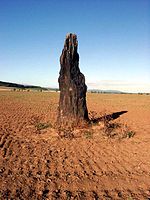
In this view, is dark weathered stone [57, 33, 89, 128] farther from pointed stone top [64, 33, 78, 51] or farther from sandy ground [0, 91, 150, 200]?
sandy ground [0, 91, 150, 200]

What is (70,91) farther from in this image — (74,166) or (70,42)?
(74,166)

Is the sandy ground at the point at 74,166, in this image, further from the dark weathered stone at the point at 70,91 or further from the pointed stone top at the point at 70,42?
the pointed stone top at the point at 70,42

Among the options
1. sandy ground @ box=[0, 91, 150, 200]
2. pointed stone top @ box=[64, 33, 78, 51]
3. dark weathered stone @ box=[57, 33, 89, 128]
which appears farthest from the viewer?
pointed stone top @ box=[64, 33, 78, 51]

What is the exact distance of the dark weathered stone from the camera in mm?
11891

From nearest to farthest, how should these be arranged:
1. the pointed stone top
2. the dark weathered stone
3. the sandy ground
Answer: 1. the sandy ground
2. the dark weathered stone
3. the pointed stone top

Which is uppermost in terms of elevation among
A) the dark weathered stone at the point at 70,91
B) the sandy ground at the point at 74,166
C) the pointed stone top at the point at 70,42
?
the pointed stone top at the point at 70,42

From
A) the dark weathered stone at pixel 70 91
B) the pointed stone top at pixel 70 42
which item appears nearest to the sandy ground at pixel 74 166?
the dark weathered stone at pixel 70 91

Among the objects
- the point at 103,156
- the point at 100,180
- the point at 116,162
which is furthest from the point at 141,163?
the point at 100,180

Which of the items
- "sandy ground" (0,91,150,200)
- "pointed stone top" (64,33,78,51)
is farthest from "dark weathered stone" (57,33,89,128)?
"sandy ground" (0,91,150,200)

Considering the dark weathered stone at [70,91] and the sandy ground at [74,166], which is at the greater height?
the dark weathered stone at [70,91]

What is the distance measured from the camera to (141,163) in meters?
7.49

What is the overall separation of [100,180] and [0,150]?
13.3ft

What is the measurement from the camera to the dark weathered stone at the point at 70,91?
1189 cm

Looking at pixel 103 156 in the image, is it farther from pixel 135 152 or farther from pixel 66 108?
pixel 66 108
